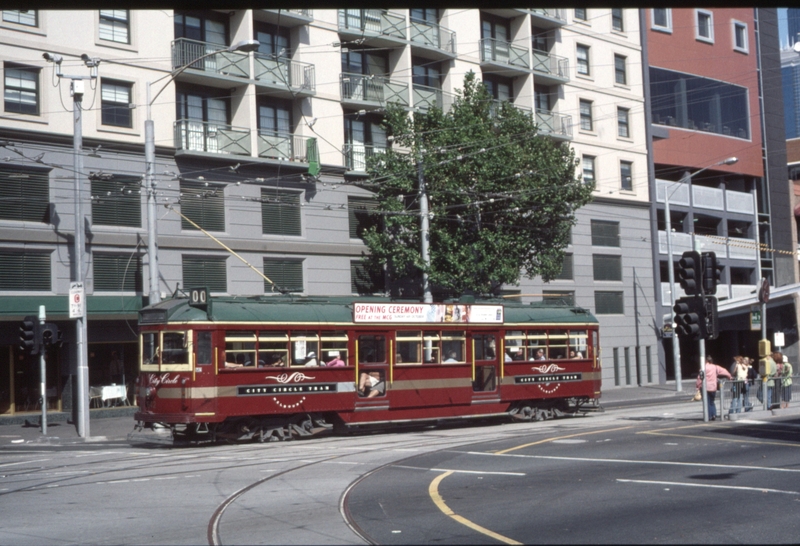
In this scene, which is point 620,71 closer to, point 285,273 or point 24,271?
point 285,273

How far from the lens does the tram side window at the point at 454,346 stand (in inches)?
985

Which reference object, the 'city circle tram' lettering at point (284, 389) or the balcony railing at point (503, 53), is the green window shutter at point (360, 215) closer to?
the balcony railing at point (503, 53)

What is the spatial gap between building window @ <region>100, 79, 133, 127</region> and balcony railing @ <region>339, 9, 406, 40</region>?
8.81 m

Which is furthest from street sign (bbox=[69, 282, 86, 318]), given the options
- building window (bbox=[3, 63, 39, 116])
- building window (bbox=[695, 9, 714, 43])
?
building window (bbox=[695, 9, 714, 43])

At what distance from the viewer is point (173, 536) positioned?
398 inches

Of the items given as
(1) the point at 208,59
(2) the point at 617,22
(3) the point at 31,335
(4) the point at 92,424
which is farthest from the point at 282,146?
(2) the point at 617,22

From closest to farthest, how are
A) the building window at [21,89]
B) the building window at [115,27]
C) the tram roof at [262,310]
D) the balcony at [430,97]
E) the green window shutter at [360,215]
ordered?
the tram roof at [262,310] < the building window at [21,89] < the building window at [115,27] < the green window shutter at [360,215] < the balcony at [430,97]

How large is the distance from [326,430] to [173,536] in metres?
14.5

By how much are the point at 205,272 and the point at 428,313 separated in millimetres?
10187

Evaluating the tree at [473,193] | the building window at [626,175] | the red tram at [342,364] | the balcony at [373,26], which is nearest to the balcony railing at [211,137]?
the tree at [473,193]

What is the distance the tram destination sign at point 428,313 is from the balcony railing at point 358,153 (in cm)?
1077

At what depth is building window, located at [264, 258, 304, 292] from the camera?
33344mm

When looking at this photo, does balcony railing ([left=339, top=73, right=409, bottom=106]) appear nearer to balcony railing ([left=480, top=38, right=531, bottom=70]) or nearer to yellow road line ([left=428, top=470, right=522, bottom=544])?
balcony railing ([left=480, top=38, right=531, bottom=70])
